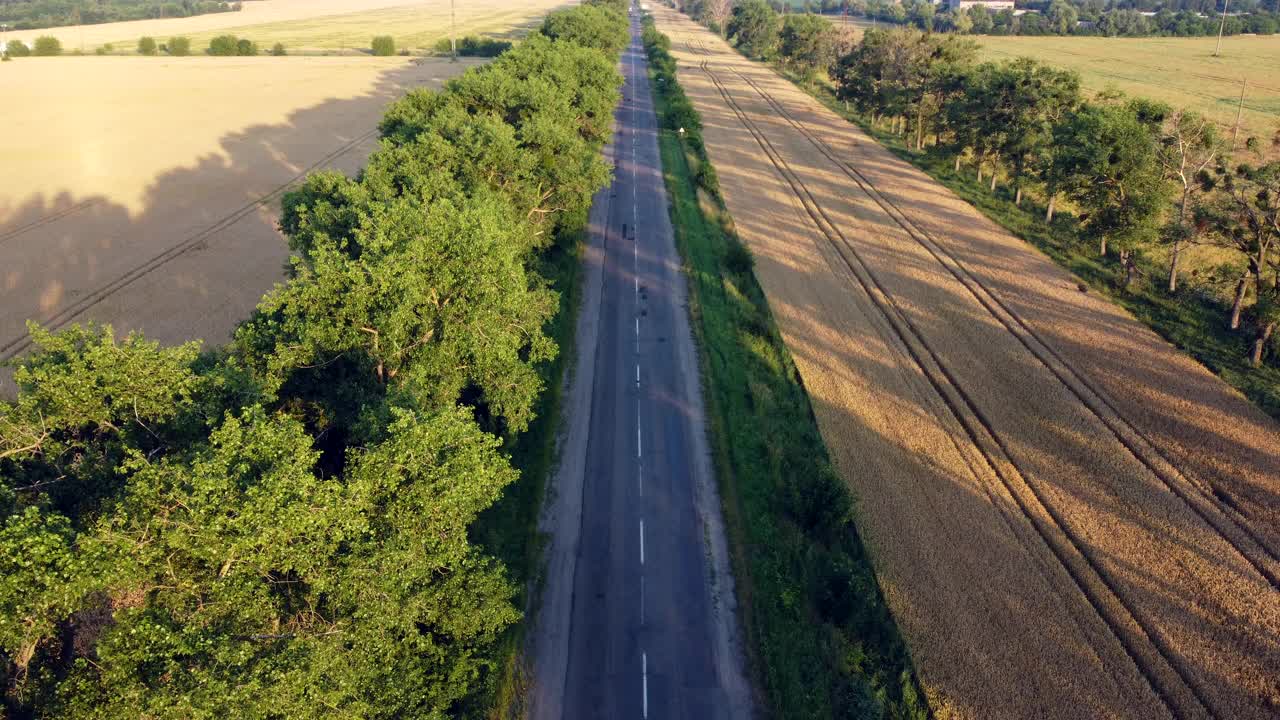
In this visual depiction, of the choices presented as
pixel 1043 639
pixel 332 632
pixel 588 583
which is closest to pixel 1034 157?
pixel 1043 639

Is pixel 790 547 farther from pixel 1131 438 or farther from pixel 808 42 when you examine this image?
pixel 808 42

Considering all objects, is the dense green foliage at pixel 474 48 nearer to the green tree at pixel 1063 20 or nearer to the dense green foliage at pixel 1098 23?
the dense green foliage at pixel 1098 23

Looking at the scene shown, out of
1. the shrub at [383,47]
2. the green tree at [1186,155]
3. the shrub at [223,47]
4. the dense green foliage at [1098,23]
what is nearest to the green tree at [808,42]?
the dense green foliage at [1098,23]

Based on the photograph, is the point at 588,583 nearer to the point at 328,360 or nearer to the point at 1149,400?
the point at 328,360

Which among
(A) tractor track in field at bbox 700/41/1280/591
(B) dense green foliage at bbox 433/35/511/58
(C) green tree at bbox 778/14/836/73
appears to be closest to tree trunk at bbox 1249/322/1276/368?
(A) tractor track in field at bbox 700/41/1280/591

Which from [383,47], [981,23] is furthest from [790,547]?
[981,23]

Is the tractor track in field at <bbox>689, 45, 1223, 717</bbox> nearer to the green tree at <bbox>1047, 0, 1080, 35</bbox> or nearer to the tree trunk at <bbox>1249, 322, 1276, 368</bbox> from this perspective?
the tree trunk at <bbox>1249, 322, 1276, 368</bbox>
